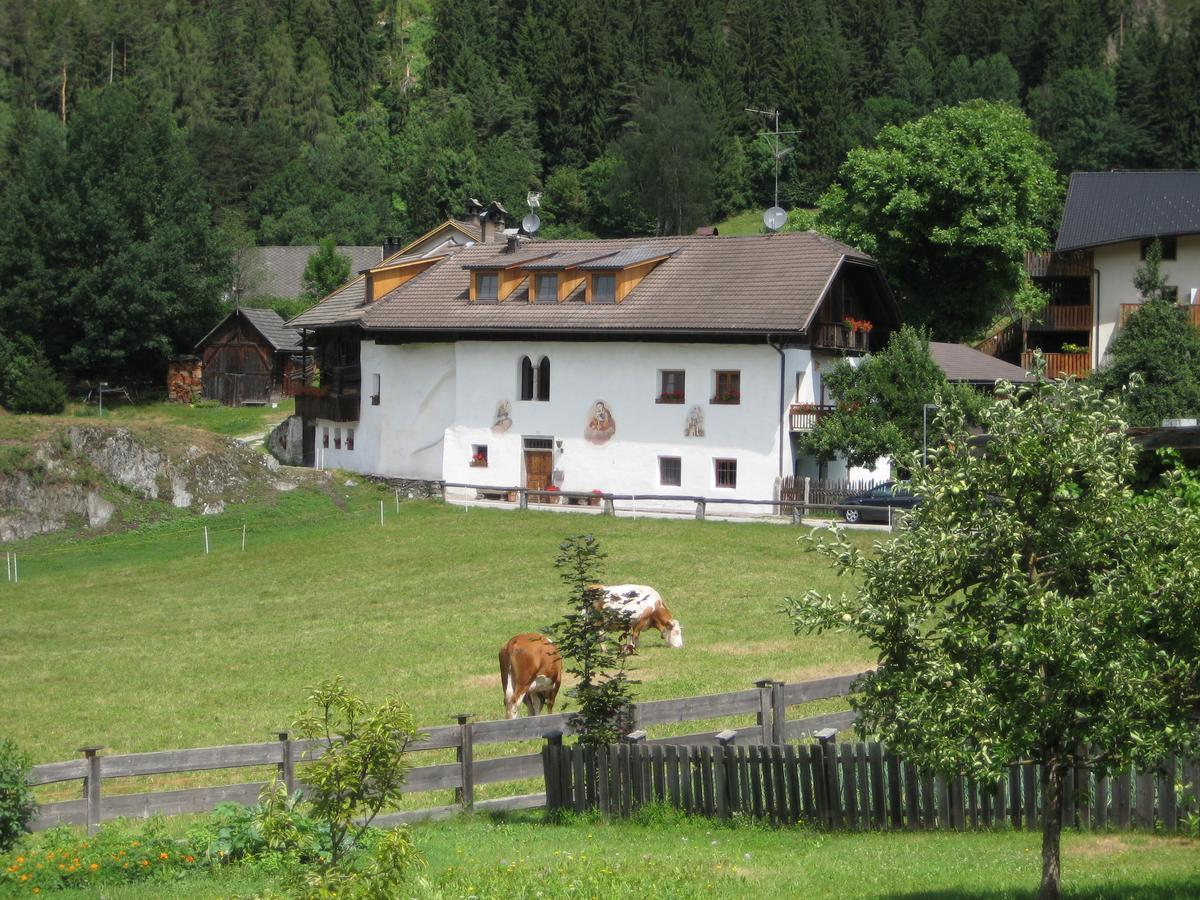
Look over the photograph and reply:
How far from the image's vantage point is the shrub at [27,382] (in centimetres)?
6881

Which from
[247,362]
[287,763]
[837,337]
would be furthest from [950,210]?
[287,763]

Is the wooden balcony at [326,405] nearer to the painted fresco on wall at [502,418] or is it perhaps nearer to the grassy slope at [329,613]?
the grassy slope at [329,613]

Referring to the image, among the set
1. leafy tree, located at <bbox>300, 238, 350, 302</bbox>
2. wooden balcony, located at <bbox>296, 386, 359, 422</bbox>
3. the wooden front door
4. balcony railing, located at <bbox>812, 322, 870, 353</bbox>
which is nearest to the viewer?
balcony railing, located at <bbox>812, 322, 870, 353</bbox>

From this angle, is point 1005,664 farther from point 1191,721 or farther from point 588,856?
point 588,856

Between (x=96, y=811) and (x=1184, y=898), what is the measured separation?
10.3 metres

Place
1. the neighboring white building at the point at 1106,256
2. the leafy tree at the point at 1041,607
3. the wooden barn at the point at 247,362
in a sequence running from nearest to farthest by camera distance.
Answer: the leafy tree at the point at 1041,607 < the neighboring white building at the point at 1106,256 < the wooden barn at the point at 247,362

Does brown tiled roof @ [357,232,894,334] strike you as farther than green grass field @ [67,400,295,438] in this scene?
No

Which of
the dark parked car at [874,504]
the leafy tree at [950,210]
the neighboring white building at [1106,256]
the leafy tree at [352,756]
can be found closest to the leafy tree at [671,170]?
the leafy tree at [950,210]

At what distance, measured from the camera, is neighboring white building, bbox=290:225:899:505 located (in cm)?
4662

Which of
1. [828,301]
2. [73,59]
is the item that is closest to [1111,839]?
[828,301]

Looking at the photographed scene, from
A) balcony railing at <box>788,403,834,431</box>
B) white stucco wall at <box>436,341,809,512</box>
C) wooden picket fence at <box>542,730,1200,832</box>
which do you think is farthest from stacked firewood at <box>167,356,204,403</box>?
wooden picket fence at <box>542,730,1200,832</box>

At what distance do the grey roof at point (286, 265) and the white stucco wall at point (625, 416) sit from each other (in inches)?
1776

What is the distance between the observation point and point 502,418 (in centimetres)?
5066

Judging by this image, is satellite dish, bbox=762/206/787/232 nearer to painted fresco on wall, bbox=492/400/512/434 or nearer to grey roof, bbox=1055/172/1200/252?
painted fresco on wall, bbox=492/400/512/434
